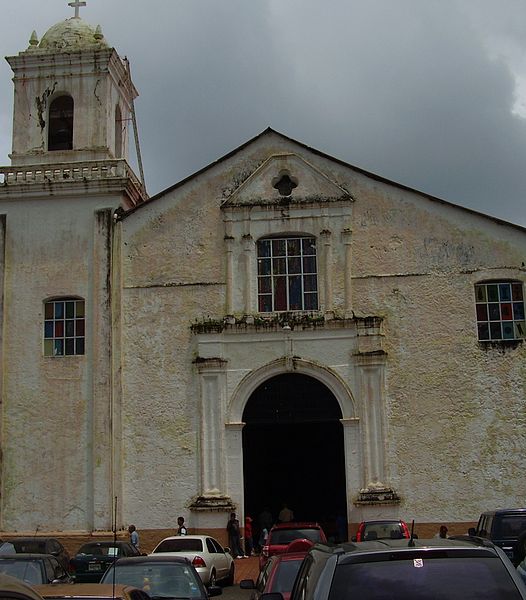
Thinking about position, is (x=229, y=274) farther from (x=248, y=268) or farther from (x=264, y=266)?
(x=264, y=266)

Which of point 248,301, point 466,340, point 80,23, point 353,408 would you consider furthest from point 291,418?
point 80,23

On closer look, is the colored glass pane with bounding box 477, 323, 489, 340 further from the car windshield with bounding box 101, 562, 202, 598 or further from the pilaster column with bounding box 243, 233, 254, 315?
the car windshield with bounding box 101, 562, 202, 598

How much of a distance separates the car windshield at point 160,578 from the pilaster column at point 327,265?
1450 cm

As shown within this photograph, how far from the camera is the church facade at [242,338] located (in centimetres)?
2545

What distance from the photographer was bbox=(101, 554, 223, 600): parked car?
1235cm

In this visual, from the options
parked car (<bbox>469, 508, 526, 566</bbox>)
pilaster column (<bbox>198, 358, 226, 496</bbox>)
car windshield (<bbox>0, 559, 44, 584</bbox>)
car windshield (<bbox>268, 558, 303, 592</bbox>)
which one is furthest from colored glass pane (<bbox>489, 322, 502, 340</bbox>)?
car windshield (<bbox>0, 559, 44, 584</bbox>)

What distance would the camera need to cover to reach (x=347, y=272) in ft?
87.5

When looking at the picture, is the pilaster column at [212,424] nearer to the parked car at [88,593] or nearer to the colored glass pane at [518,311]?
the colored glass pane at [518,311]

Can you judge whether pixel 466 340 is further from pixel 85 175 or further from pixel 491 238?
pixel 85 175

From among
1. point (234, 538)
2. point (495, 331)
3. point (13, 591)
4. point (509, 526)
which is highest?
point (495, 331)

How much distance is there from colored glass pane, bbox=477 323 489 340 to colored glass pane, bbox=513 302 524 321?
0.87 meters

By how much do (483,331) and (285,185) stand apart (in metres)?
7.13

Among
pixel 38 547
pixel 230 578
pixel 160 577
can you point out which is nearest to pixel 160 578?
pixel 160 577

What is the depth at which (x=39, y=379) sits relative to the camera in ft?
88.1
